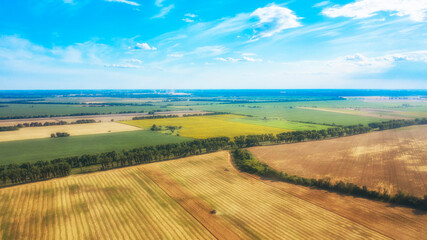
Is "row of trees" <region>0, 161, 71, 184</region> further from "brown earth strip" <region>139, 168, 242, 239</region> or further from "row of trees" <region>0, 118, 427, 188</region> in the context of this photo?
"brown earth strip" <region>139, 168, 242, 239</region>

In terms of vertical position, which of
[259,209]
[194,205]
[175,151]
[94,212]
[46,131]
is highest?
[46,131]

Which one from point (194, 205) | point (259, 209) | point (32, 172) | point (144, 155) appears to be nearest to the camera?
point (259, 209)

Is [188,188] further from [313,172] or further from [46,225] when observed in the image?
[313,172]

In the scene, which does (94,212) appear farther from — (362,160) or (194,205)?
(362,160)

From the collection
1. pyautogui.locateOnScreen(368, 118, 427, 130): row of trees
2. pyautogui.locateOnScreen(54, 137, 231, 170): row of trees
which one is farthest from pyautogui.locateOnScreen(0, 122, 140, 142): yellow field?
pyautogui.locateOnScreen(368, 118, 427, 130): row of trees

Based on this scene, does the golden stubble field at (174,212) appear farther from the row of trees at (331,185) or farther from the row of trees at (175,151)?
the row of trees at (175,151)

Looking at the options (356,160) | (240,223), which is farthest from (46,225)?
(356,160)

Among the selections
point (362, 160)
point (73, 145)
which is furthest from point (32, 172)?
point (362, 160)
